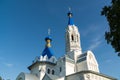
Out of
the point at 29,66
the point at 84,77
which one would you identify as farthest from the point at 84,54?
the point at 29,66

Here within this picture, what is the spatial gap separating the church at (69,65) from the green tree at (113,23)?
19398 mm

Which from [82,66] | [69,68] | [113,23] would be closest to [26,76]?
[69,68]

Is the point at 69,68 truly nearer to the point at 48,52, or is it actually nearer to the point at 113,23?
the point at 48,52

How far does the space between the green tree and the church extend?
1940 centimetres

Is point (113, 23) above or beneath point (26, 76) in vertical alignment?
beneath

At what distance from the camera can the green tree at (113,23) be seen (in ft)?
38.1

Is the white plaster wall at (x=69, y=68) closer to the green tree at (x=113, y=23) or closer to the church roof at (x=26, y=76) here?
the church roof at (x=26, y=76)

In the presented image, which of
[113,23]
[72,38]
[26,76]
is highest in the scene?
[72,38]

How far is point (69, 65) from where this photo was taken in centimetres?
3572

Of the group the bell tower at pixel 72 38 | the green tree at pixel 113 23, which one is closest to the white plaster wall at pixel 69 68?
the bell tower at pixel 72 38

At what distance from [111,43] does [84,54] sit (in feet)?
80.2

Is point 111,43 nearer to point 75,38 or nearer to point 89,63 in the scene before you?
point 89,63

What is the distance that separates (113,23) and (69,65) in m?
24.6

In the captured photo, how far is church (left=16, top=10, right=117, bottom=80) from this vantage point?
3274cm
